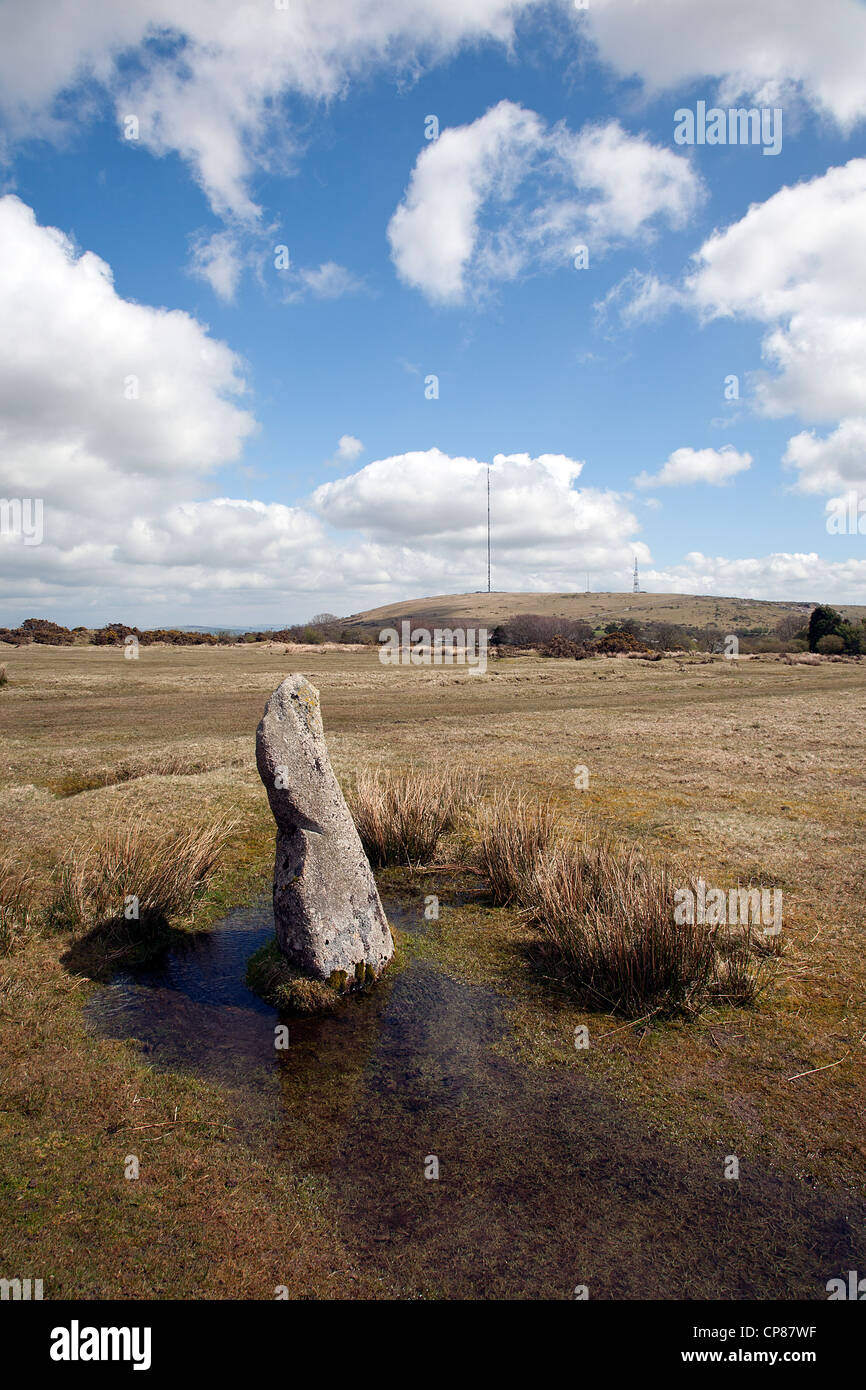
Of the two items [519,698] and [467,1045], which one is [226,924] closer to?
[467,1045]

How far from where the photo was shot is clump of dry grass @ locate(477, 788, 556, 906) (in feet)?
27.1

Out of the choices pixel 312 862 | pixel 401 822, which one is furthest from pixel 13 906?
pixel 401 822

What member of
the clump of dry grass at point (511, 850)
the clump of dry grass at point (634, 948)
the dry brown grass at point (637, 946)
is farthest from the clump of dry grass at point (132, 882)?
the clump of dry grass at point (634, 948)

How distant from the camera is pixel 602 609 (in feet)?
488

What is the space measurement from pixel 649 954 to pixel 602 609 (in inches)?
5823

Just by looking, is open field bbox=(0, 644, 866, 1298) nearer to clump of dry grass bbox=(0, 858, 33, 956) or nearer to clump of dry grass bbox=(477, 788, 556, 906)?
clump of dry grass bbox=(0, 858, 33, 956)

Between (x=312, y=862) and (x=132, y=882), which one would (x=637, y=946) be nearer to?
(x=312, y=862)

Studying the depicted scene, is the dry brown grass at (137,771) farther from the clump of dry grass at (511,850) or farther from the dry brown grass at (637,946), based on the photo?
the dry brown grass at (637,946)

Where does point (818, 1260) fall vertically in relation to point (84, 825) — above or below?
below

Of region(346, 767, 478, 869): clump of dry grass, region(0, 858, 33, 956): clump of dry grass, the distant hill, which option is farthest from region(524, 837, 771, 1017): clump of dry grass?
the distant hill

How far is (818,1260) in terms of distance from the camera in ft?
11.8

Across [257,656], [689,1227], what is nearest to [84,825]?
[689,1227]
